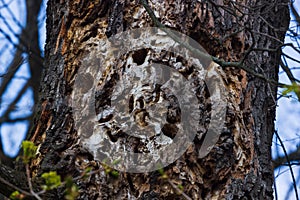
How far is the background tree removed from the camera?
6.48 ft

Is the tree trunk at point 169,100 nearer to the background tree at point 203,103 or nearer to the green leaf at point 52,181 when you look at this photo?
the background tree at point 203,103

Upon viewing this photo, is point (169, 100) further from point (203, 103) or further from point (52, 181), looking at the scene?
point (52, 181)

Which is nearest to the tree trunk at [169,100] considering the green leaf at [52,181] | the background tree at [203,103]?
the background tree at [203,103]

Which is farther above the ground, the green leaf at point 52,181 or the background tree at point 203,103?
the background tree at point 203,103

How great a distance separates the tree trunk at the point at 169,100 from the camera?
198 centimetres

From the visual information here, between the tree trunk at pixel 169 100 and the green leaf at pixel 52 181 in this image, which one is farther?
the tree trunk at pixel 169 100

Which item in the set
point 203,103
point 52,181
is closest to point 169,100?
point 203,103

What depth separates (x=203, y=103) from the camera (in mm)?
2088

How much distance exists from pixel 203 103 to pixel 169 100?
0.13m

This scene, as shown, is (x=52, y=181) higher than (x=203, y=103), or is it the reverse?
(x=203, y=103)

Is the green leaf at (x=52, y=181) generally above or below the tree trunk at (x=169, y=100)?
below

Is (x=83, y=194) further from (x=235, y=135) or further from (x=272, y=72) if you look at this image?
(x=272, y=72)

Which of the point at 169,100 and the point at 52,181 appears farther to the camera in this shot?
the point at 169,100

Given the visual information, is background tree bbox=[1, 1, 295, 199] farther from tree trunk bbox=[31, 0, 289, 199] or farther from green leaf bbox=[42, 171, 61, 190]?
green leaf bbox=[42, 171, 61, 190]
